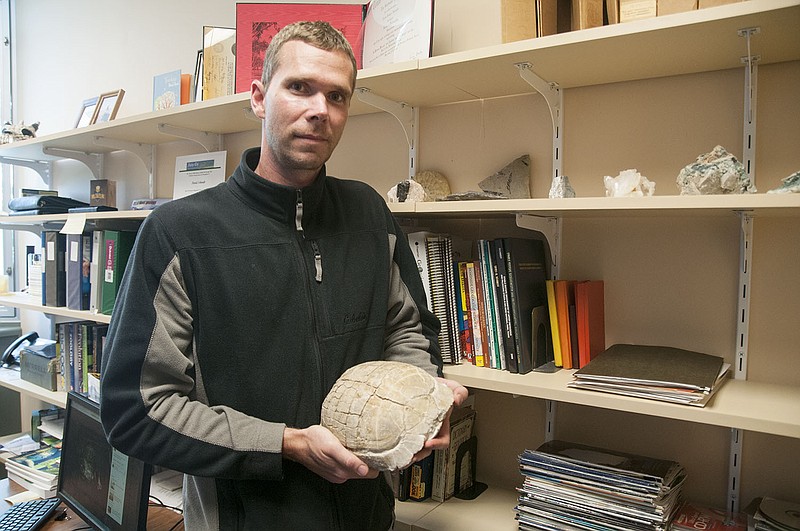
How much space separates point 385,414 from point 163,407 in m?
0.39

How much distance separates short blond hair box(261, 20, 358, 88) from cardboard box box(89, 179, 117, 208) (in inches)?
64.4

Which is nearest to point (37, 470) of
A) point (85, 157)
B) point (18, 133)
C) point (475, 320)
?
point (85, 157)

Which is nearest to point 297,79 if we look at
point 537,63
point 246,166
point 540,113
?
point 246,166

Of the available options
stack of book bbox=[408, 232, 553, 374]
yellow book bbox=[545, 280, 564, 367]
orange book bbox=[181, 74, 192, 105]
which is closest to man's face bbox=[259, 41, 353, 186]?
stack of book bbox=[408, 232, 553, 374]

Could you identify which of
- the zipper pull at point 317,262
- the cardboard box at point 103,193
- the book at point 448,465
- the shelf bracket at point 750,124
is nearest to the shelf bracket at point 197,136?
the cardboard box at point 103,193

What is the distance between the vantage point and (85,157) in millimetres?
2713

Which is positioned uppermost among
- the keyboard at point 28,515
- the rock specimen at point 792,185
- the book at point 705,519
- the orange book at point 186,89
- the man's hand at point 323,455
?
the orange book at point 186,89

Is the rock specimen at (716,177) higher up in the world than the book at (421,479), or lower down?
higher up

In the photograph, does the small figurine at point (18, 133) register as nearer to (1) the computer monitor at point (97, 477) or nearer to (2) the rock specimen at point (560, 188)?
(1) the computer monitor at point (97, 477)

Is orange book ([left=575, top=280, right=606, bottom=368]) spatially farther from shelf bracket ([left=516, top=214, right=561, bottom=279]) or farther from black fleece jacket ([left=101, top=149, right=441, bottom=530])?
black fleece jacket ([left=101, top=149, right=441, bottom=530])

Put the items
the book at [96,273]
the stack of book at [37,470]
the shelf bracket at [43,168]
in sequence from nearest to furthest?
the stack of book at [37,470] < the book at [96,273] < the shelf bracket at [43,168]

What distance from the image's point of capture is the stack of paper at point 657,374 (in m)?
1.07

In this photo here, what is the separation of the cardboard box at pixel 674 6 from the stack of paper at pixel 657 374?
2.25 ft

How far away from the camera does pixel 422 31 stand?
144cm
